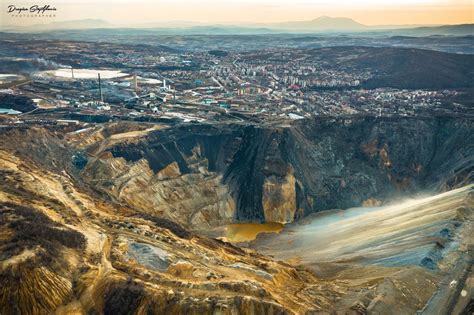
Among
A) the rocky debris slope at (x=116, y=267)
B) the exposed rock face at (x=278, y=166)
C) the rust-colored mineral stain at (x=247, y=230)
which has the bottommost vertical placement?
the rust-colored mineral stain at (x=247, y=230)

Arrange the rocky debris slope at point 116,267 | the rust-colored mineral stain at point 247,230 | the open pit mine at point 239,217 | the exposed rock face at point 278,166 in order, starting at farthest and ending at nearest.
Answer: the exposed rock face at point 278,166 → the rust-colored mineral stain at point 247,230 → the open pit mine at point 239,217 → the rocky debris slope at point 116,267

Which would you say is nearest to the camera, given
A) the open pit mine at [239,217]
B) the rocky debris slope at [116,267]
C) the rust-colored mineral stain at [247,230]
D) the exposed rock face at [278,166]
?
the rocky debris slope at [116,267]

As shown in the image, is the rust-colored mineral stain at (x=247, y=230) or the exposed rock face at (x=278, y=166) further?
the exposed rock face at (x=278, y=166)

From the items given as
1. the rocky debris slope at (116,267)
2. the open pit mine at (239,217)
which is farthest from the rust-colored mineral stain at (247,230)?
the rocky debris slope at (116,267)

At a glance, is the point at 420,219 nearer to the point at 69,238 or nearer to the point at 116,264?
the point at 116,264

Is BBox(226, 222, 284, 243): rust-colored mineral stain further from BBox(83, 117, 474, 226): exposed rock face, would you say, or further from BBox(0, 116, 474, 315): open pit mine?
BBox(83, 117, 474, 226): exposed rock face

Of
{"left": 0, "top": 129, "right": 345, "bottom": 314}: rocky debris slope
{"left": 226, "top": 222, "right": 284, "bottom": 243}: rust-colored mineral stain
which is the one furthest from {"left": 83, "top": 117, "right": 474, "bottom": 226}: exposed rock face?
{"left": 0, "top": 129, "right": 345, "bottom": 314}: rocky debris slope

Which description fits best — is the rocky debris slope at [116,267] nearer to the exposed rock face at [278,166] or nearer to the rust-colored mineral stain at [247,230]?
the rust-colored mineral stain at [247,230]

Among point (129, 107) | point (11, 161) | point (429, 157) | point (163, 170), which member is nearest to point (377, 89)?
Result: point (429, 157)
